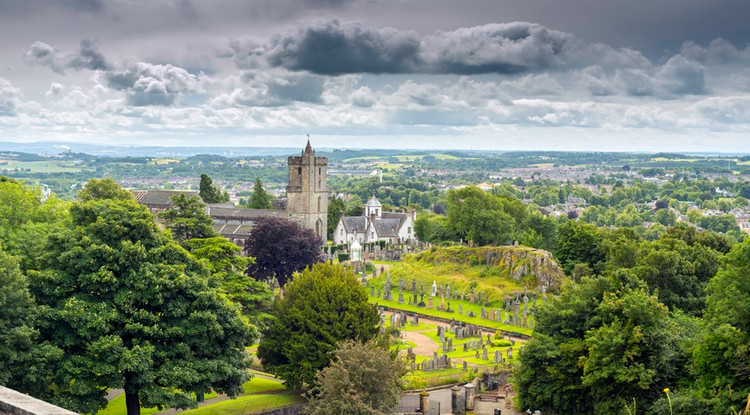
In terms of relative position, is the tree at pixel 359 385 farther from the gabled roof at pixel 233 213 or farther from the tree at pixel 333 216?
the tree at pixel 333 216

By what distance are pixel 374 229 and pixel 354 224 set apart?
8.70 ft

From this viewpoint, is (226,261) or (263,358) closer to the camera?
(263,358)

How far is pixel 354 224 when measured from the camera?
106m

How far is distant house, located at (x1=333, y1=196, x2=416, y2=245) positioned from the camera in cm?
10469

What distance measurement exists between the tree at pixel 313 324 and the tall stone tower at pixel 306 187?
5659 cm

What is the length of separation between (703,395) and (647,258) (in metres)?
19.6

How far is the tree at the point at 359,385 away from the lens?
2917 centimetres

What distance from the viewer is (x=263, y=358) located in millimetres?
37406

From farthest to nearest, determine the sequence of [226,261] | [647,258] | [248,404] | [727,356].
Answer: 1. [647,258]
2. [226,261]
3. [248,404]
4. [727,356]

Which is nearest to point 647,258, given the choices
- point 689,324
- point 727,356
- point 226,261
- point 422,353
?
point 689,324

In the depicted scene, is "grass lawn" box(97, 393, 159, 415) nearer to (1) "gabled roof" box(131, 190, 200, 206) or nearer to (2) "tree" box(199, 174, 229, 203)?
(1) "gabled roof" box(131, 190, 200, 206)

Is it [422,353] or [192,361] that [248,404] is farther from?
[422,353]

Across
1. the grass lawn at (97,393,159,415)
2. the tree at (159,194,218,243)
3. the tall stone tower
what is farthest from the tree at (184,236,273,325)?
the tall stone tower

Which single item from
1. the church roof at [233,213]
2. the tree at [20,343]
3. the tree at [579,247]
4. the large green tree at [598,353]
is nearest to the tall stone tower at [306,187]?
the church roof at [233,213]
